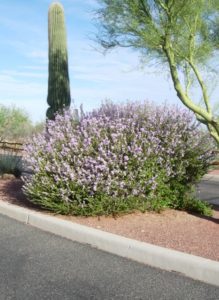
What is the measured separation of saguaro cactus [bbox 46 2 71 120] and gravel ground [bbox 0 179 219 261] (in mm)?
4960

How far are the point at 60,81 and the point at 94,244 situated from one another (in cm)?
732

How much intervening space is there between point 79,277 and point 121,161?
8.80 ft

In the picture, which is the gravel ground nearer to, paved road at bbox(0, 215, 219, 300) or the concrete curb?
the concrete curb

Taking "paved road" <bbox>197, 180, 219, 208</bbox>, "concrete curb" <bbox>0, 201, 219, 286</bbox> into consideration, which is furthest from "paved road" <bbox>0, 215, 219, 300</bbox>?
"paved road" <bbox>197, 180, 219, 208</bbox>

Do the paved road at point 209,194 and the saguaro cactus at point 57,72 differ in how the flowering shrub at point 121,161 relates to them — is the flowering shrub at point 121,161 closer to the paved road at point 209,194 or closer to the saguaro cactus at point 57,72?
the paved road at point 209,194

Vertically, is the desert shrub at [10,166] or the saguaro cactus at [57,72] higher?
the saguaro cactus at [57,72]

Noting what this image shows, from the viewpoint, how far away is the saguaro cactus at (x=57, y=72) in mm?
12992

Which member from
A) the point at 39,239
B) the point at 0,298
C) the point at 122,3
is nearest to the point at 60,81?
the point at 122,3

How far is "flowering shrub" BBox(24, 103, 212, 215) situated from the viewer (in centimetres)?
753

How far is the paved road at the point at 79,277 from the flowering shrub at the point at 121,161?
1.20 metres

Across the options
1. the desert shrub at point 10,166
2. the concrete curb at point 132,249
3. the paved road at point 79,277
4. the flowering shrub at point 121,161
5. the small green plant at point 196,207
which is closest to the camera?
the paved road at point 79,277

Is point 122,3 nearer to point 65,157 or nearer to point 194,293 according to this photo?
point 65,157

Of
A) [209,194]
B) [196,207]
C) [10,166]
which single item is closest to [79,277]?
[196,207]

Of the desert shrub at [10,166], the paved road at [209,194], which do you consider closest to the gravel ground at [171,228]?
the paved road at [209,194]
